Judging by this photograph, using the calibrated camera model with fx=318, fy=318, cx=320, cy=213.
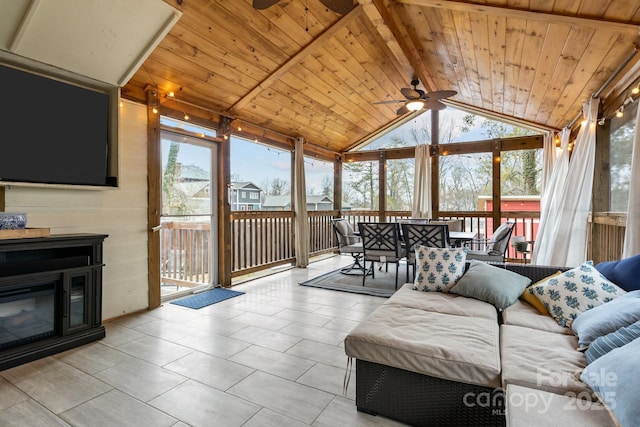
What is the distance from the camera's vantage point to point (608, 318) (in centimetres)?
161

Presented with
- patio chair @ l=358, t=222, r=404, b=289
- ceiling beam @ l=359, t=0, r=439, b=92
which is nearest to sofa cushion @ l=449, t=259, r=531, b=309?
patio chair @ l=358, t=222, r=404, b=289

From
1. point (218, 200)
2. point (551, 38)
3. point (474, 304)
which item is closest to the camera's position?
point (474, 304)

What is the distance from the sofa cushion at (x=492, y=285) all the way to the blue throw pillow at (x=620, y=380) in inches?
40.8

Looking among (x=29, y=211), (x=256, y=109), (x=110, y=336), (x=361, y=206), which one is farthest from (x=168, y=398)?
(x=361, y=206)

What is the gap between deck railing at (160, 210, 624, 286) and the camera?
12.6 ft

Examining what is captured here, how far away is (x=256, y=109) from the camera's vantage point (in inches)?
194

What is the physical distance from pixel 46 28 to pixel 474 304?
12.5ft

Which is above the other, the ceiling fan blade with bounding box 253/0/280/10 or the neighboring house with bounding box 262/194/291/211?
the ceiling fan blade with bounding box 253/0/280/10

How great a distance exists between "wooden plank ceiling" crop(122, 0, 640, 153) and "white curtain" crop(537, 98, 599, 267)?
46cm

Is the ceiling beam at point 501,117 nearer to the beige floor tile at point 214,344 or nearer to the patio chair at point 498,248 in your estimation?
the patio chair at point 498,248

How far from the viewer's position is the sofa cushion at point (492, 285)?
2371mm

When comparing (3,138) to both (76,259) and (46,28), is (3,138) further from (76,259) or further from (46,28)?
(76,259)

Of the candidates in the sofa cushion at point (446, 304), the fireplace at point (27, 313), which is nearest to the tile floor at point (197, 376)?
the fireplace at point (27, 313)

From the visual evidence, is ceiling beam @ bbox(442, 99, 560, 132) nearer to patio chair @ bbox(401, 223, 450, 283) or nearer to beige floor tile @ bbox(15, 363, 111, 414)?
patio chair @ bbox(401, 223, 450, 283)
